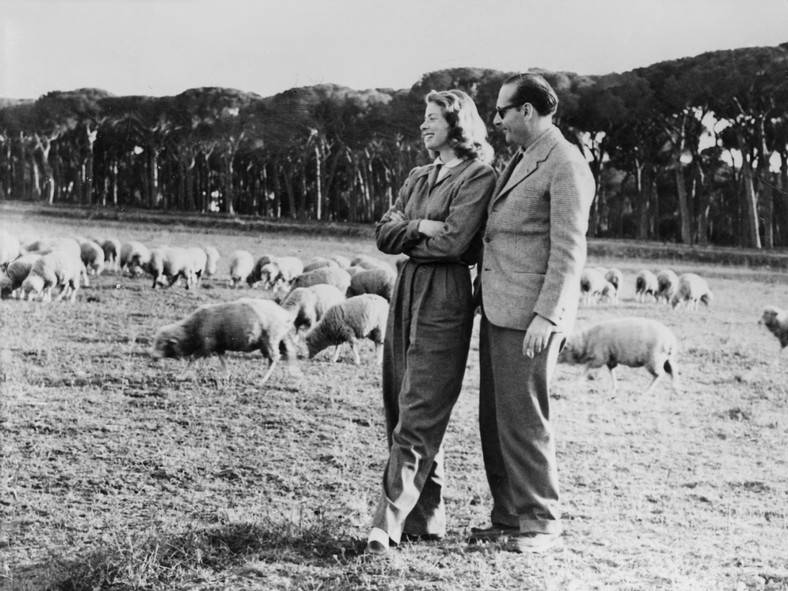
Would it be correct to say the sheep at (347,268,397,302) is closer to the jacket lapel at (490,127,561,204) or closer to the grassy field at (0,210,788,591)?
the grassy field at (0,210,788,591)

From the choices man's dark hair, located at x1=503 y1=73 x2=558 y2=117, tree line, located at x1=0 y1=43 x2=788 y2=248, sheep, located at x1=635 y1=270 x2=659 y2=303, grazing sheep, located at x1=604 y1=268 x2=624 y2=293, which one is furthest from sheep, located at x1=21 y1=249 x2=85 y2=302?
sheep, located at x1=635 y1=270 x2=659 y2=303

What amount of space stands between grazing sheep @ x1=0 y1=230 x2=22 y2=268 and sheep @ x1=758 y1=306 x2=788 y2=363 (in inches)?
222

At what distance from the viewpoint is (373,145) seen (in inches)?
244

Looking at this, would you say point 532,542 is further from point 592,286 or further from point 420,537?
point 592,286

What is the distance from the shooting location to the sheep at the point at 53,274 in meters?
6.23

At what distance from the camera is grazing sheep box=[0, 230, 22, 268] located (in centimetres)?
631

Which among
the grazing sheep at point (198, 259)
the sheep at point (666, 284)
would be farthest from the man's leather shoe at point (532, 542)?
the grazing sheep at point (198, 259)

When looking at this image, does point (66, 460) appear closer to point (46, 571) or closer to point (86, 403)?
point (86, 403)

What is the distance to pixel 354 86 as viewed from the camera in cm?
562

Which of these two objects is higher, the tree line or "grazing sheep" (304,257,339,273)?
the tree line

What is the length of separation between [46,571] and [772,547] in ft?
10.1

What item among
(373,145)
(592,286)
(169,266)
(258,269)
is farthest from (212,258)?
(592,286)

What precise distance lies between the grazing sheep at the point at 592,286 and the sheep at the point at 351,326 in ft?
5.84

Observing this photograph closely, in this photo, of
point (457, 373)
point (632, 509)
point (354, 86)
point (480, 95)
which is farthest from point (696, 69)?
point (457, 373)
